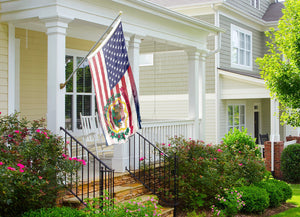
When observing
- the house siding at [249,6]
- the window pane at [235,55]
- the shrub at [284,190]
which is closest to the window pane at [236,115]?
the window pane at [235,55]

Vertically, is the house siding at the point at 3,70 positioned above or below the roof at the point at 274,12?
below

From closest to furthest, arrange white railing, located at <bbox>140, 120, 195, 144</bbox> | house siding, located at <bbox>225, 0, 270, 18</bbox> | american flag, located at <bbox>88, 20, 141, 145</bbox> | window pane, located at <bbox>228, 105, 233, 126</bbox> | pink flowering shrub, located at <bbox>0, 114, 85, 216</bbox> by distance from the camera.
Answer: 1. pink flowering shrub, located at <bbox>0, 114, 85, 216</bbox>
2. american flag, located at <bbox>88, 20, 141, 145</bbox>
3. white railing, located at <bbox>140, 120, 195, 144</bbox>
4. window pane, located at <bbox>228, 105, 233, 126</bbox>
5. house siding, located at <bbox>225, 0, 270, 18</bbox>

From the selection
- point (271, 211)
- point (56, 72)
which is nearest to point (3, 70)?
point (56, 72)

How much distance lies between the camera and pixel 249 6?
739 inches

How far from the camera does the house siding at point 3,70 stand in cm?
747

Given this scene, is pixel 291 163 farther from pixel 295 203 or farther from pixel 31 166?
pixel 31 166

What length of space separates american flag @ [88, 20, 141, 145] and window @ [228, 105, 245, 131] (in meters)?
11.4

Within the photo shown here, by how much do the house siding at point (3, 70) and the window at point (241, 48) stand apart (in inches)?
434

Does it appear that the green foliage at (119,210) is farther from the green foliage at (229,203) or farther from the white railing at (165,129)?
the white railing at (165,129)

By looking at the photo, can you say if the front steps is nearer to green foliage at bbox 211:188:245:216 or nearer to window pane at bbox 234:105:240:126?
green foliage at bbox 211:188:245:216

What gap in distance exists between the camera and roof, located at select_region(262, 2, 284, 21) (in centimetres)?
1960

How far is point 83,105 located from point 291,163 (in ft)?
22.7

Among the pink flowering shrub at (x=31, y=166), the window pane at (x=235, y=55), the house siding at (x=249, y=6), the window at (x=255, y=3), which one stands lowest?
the pink flowering shrub at (x=31, y=166)

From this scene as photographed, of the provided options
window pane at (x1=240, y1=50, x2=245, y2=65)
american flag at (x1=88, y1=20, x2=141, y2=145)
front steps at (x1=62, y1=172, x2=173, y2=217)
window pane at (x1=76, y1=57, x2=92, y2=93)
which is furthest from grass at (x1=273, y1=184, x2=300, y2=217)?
window pane at (x1=240, y1=50, x2=245, y2=65)
